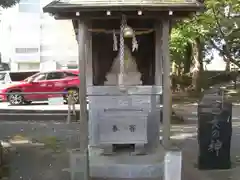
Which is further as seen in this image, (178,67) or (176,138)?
(178,67)

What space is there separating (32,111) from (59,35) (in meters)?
22.3

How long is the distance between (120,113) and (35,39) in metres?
30.5

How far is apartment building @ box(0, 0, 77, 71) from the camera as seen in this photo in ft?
121

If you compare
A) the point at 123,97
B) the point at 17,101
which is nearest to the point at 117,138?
the point at 123,97

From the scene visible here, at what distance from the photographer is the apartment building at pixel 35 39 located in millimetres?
36847

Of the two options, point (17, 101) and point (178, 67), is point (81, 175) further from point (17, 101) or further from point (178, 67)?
point (178, 67)

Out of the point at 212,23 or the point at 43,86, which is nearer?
the point at 212,23

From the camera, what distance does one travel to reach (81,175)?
663 cm

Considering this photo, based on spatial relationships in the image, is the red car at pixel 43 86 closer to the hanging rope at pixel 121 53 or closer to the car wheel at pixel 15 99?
the car wheel at pixel 15 99

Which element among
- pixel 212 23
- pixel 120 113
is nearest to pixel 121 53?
pixel 120 113

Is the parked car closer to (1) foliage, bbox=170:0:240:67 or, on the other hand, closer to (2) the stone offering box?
(1) foliage, bbox=170:0:240:67

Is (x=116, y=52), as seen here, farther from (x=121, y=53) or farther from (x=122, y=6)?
(x=122, y=6)

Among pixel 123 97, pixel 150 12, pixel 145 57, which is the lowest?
pixel 123 97

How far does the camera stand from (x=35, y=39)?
122 ft
